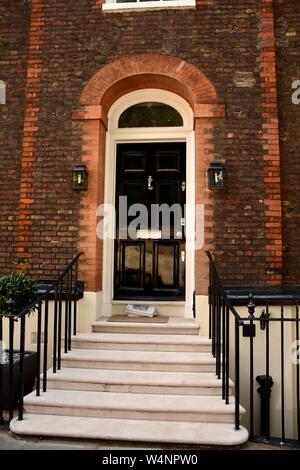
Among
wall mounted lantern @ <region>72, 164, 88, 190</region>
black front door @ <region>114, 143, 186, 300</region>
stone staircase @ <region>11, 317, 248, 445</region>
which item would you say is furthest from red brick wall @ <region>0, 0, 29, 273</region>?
stone staircase @ <region>11, 317, 248, 445</region>

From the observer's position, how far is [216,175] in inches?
206

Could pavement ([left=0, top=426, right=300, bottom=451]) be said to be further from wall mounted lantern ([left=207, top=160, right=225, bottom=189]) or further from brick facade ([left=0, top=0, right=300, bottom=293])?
wall mounted lantern ([left=207, top=160, right=225, bottom=189])

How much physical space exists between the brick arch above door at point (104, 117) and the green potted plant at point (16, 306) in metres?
0.92

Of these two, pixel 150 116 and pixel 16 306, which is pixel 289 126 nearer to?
pixel 150 116

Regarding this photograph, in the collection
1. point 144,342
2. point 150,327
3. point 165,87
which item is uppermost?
point 165,87

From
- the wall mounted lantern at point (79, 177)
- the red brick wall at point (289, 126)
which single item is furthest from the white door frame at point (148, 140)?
the red brick wall at point (289, 126)

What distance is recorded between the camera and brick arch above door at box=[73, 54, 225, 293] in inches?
210

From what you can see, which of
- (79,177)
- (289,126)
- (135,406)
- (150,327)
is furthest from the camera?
(289,126)

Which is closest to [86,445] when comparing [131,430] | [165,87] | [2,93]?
[131,430]

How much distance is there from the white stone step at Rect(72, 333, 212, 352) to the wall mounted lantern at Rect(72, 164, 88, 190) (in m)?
1.92

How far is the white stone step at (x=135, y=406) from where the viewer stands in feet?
11.8

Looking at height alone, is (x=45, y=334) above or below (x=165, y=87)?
below

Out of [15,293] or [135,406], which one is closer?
[135,406]

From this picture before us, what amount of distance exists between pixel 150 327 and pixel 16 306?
1.59m
